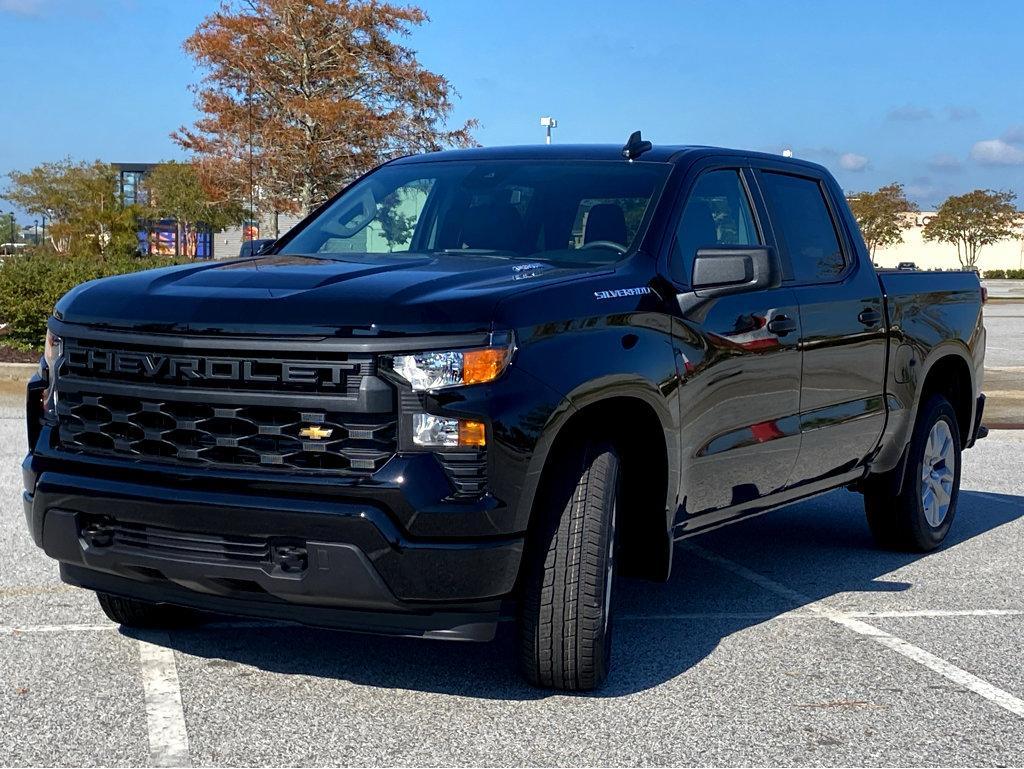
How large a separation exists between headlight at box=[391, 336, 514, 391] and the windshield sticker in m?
0.70

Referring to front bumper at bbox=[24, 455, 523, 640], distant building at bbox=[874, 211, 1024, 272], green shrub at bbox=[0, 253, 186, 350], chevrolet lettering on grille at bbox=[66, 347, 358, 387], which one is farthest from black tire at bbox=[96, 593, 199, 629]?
distant building at bbox=[874, 211, 1024, 272]

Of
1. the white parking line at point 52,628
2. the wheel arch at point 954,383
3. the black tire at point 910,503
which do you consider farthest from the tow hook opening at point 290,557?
the wheel arch at point 954,383

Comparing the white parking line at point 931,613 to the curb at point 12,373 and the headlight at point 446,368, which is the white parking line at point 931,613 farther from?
the curb at point 12,373

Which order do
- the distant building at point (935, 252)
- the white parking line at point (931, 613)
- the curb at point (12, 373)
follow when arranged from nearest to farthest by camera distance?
the white parking line at point (931, 613)
the curb at point (12, 373)
the distant building at point (935, 252)

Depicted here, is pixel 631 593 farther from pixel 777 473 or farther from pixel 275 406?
pixel 275 406

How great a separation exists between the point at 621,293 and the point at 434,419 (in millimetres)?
1065

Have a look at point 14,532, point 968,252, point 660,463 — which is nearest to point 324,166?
point 14,532

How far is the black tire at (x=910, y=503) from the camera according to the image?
7.34 metres

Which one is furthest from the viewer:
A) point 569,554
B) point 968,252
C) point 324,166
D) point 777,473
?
point 968,252

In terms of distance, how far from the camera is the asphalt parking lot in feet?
13.9

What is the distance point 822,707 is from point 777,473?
60.4 inches

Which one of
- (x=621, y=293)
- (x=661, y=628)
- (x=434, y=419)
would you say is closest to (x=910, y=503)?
(x=661, y=628)

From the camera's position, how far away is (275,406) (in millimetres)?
4293

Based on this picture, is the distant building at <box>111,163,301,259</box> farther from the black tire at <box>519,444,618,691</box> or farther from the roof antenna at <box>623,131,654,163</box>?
the black tire at <box>519,444,618,691</box>
